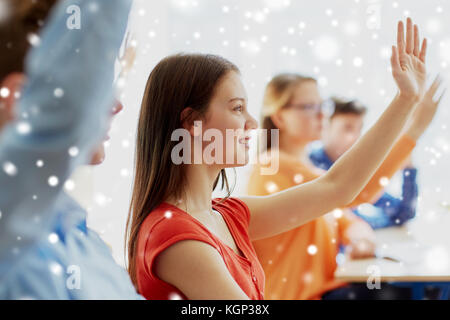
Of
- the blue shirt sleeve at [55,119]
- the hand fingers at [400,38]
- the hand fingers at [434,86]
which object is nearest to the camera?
the blue shirt sleeve at [55,119]

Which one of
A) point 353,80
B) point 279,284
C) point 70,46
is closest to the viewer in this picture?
point 70,46

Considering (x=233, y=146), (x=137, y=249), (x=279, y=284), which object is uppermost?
(x=233, y=146)

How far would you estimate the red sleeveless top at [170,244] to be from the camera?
0.59 meters

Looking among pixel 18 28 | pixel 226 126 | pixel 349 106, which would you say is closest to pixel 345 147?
pixel 349 106

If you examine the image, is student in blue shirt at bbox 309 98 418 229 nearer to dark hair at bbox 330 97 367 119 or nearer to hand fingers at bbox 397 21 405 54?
dark hair at bbox 330 97 367 119

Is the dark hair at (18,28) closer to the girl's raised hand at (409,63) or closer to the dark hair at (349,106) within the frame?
the girl's raised hand at (409,63)

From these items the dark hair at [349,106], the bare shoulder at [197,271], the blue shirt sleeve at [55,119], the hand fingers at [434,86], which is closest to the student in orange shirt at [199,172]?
the bare shoulder at [197,271]

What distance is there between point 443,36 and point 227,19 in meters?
0.38

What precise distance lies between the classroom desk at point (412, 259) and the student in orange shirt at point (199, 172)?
0.86 ft

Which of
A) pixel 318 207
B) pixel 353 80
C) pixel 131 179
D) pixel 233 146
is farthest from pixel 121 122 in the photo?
pixel 353 80

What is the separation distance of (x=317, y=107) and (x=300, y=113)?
0.05m

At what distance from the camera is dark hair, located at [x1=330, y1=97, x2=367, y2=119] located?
3.43 feet

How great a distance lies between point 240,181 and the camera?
90 centimetres

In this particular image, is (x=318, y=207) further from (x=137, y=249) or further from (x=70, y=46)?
(x=70, y=46)
